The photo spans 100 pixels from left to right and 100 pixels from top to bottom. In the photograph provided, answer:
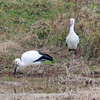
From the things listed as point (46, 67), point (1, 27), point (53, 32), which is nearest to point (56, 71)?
point (46, 67)

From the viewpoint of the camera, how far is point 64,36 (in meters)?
11.1

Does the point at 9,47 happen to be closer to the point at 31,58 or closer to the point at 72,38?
the point at 31,58

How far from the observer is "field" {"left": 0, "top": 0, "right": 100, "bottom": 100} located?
8.15 meters

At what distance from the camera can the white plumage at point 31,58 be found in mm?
9297

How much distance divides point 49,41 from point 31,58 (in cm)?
183

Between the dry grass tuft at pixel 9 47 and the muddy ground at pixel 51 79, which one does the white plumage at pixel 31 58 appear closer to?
the muddy ground at pixel 51 79

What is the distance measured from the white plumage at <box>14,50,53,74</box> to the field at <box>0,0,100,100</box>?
6.8 inches

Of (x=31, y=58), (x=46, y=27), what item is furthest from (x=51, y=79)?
(x=46, y=27)

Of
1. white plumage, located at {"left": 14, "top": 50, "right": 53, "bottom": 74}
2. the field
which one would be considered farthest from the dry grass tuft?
white plumage, located at {"left": 14, "top": 50, "right": 53, "bottom": 74}

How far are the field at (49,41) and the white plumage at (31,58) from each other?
174mm

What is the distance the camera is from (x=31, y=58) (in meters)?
9.40

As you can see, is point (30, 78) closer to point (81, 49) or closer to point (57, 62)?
point (57, 62)

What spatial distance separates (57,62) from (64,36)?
4.36 feet

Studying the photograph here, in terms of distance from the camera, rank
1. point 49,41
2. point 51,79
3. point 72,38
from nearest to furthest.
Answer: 1. point 51,79
2. point 72,38
3. point 49,41
